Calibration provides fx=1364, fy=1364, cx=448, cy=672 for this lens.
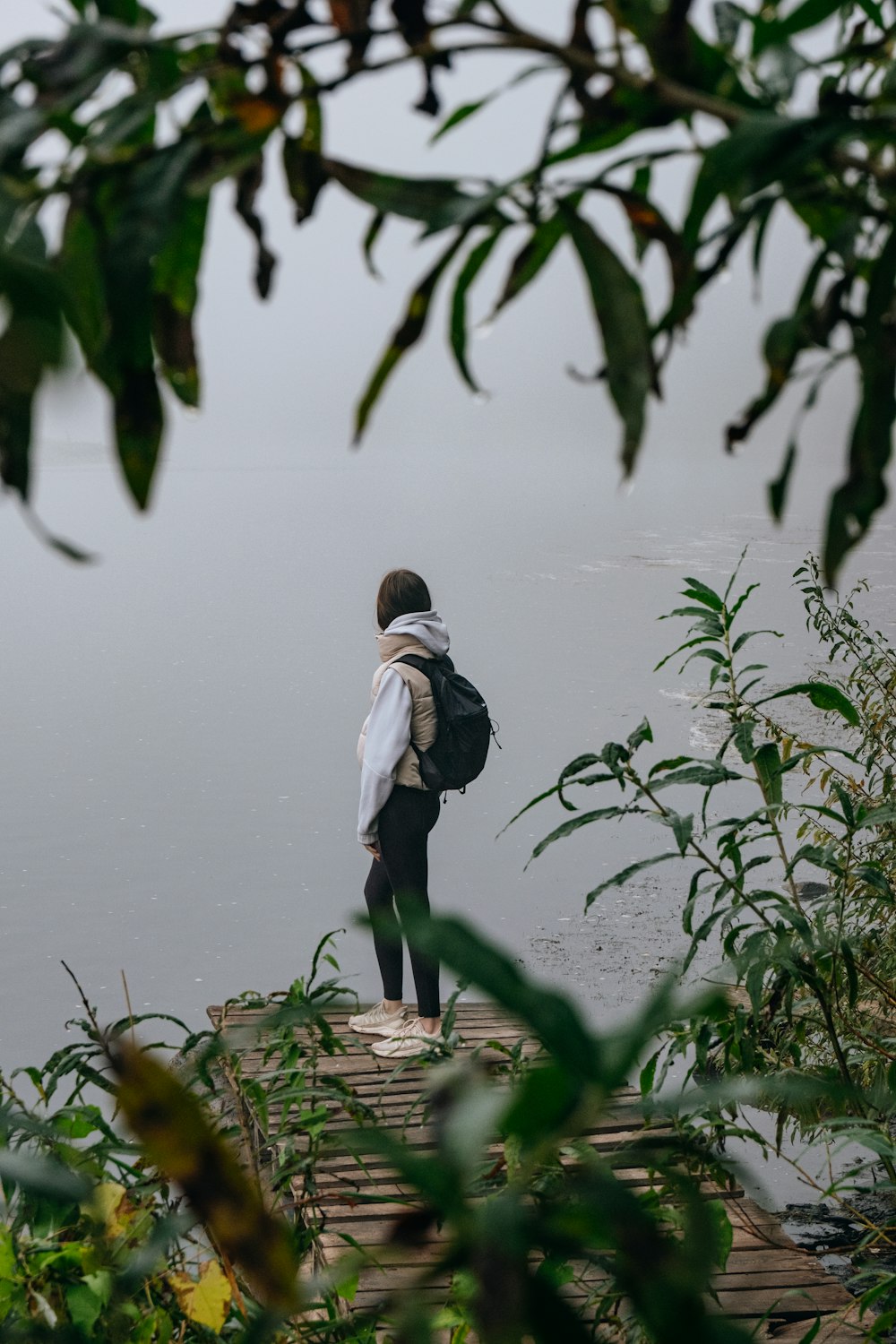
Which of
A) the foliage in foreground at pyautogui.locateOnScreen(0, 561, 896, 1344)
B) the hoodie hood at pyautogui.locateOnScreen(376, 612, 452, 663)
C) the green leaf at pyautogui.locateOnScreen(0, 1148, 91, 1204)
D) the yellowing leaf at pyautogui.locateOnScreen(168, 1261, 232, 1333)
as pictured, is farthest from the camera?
the hoodie hood at pyautogui.locateOnScreen(376, 612, 452, 663)

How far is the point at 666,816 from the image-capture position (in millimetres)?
1585

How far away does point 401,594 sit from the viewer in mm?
4418

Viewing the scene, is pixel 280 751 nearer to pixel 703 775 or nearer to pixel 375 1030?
pixel 375 1030

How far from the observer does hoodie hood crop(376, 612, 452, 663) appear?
4402mm

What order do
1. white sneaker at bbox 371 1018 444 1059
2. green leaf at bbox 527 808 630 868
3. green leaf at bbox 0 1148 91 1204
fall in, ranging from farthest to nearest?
white sneaker at bbox 371 1018 444 1059 < green leaf at bbox 527 808 630 868 < green leaf at bbox 0 1148 91 1204

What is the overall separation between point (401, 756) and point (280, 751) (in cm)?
838

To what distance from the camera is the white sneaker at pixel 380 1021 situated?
15.4 ft

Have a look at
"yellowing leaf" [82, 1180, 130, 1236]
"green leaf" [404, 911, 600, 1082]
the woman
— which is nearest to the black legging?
the woman

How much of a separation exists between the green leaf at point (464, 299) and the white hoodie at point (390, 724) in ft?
12.0

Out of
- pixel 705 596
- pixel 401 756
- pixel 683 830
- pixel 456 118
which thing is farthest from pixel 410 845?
pixel 456 118

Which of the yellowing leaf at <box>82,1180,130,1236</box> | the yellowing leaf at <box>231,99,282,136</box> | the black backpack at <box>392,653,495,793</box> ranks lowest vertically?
the black backpack at <box>392,653,495,793</box>

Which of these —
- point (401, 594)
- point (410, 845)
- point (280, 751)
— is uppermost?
point (401, 594)

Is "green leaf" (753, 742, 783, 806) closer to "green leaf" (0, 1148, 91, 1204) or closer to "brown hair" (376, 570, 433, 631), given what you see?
"green leaf" (0, 1148, 91, 1204)

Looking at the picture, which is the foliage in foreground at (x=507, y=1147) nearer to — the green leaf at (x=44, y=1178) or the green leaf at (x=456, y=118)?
the green leaf at (x=44, y=1178)
